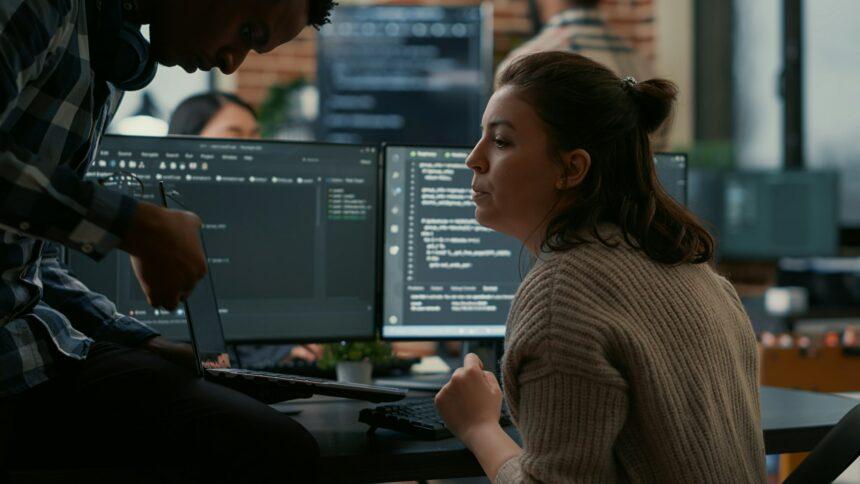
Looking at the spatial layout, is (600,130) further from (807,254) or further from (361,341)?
(807,254)

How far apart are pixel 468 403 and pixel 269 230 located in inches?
23.8

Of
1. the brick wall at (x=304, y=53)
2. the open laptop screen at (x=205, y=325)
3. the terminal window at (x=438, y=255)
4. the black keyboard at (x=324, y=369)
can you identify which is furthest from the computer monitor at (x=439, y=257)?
the brick wall at (x=304, y=53)

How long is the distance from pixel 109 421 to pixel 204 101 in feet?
5.97

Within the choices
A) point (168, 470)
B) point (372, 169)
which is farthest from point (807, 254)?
point (168, 470)

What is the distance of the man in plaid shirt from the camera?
2.97 ft

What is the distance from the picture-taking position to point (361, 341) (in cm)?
169

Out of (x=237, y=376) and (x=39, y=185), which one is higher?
(x=39, y=185)

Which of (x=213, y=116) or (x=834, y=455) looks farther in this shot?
(x=213, y=116)

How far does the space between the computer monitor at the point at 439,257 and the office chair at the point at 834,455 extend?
26.1 inches

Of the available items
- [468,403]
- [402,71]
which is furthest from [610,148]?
[402,71]

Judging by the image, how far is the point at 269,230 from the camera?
164cm

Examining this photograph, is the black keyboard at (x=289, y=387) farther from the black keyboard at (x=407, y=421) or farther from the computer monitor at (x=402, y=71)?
the computer monitor at (x=402, y=71)

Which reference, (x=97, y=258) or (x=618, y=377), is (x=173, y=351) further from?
(x=618, y=377)

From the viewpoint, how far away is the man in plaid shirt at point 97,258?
35.7 inches
